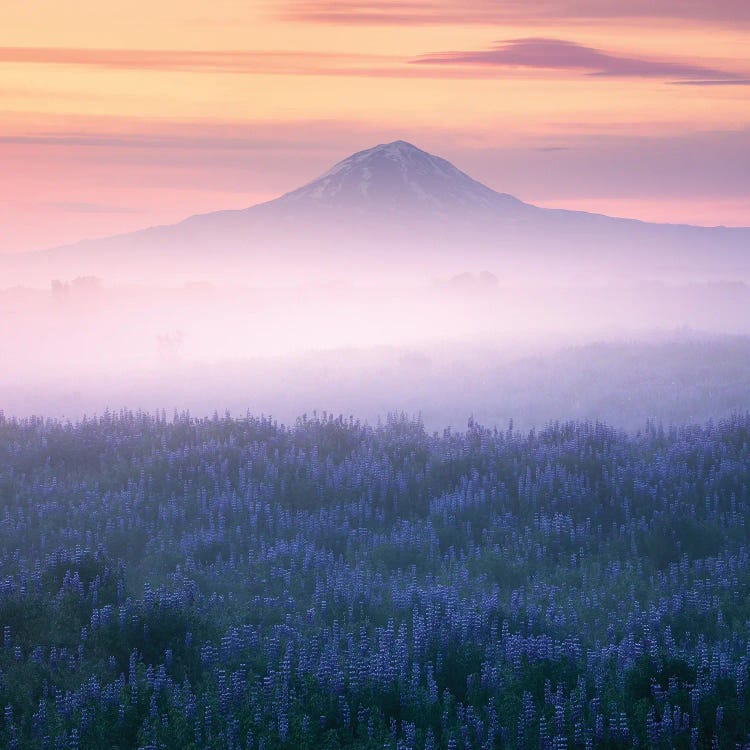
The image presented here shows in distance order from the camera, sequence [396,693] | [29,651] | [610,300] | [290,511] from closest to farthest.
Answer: [396,693] → [29,651] → [290,511] → [610,300]

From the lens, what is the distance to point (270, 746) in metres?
6.04

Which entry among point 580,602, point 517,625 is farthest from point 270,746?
point 580,602

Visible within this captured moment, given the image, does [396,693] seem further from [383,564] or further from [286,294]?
[286,294]

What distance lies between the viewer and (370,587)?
908 centimetres

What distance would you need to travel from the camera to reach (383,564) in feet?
32.2

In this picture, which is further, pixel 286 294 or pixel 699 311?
pixel 286 294

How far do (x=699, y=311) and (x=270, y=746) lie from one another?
74323mm

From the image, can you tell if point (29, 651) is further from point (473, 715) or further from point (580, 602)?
point (580, 602)

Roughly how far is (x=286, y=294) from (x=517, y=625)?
7777cm

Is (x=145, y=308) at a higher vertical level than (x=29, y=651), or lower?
higher

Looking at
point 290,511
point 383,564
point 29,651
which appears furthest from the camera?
point 290,511

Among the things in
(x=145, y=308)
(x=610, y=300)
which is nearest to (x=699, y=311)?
(x=610, y=300)

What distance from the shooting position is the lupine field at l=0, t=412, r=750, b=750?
6.46 metres

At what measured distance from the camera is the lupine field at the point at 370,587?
646 cm
